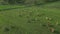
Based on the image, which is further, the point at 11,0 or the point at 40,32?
the point at 11,0

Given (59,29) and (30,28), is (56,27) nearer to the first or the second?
(59,29)

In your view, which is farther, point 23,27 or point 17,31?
point 23,27

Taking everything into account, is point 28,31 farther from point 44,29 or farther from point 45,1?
point 45,1

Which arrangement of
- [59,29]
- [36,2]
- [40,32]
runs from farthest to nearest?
1. [36,2]
2. [59,29]
3. [40,32]

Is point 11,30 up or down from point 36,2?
up

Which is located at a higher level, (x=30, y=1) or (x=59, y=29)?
(x=59, y=29)

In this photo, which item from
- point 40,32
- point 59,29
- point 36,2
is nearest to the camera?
point 40,32

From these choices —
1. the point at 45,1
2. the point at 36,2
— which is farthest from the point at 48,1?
the point at 36,2

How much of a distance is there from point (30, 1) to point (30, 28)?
12328mm

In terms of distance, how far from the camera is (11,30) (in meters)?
7.16

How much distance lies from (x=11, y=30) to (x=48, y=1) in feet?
A: 45.3

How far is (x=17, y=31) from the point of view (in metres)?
7.03

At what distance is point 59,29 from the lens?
7.42 m

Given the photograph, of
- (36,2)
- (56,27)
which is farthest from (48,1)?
(56,27)
